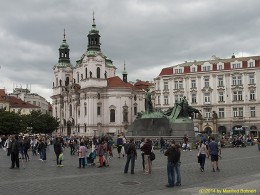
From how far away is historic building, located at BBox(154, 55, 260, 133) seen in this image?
76.4 m

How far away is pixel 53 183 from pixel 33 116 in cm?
7794

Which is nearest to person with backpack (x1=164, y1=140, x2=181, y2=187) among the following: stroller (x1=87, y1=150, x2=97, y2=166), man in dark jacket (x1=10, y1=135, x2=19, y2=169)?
stroller (x1=87, y1=150, x2=97, y2=166)

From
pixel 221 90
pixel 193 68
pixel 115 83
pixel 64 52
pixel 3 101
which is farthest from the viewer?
pixel 64 52

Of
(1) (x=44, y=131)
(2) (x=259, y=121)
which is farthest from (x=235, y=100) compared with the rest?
(1) (x=44, y=131)

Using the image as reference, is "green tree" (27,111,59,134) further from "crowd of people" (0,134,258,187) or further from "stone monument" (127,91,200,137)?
"crowd of people" (0,134,258,187)

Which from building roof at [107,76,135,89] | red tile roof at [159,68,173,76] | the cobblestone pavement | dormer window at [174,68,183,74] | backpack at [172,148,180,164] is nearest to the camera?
the cobblestone pavement

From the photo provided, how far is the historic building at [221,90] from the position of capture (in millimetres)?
76375

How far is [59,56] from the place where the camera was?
115 m

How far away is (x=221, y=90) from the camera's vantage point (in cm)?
7862

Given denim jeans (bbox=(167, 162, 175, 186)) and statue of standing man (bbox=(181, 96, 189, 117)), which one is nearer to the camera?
denim jeans (bbox=(167, 162, 175, 186))

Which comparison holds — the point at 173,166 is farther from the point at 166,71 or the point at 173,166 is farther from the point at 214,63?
the point at 166,71

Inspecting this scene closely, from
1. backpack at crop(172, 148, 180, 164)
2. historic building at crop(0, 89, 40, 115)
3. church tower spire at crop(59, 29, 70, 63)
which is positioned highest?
church tower spire at crop(59, 29, 70, 63)

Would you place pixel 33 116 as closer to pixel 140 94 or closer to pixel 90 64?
pixel 90 64

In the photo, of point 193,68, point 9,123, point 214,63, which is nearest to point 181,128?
point 9,123
